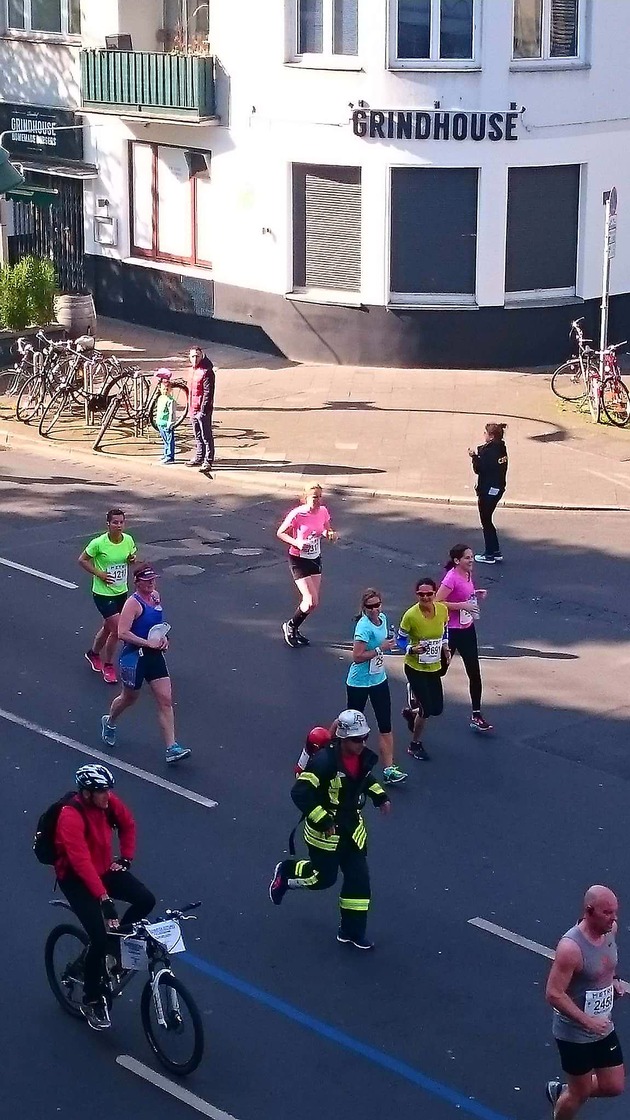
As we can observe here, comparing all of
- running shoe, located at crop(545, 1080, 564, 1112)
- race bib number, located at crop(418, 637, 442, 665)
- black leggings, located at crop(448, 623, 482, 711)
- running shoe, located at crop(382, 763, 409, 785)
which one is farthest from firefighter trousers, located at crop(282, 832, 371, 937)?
black leggings, located at crop(448, 623, 482, 711)

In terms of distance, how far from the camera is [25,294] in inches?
1088

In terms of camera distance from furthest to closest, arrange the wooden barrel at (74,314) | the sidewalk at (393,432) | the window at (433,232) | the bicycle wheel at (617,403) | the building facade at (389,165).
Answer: the wooden barrel at (74,314), the window at (433,232), the building facade at (389,165), the bicycle wheel at (617,403), the sidewalk at (393,432)

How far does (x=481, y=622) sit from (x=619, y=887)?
593 centimetres

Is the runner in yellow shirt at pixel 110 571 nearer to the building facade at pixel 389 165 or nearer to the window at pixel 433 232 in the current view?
the building facade at pixel 389 165

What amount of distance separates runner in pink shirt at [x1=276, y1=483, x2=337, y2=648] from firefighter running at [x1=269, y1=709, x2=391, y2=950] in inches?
218

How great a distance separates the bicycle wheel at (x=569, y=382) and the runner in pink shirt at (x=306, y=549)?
1098cm

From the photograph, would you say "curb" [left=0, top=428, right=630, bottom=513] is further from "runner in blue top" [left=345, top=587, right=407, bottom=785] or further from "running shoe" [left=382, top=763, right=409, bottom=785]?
"running shoe" [left=382, top=763, right=409, bottom=785]

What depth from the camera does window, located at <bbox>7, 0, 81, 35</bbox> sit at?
3316 cm

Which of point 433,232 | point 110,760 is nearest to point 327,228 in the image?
point 433,232

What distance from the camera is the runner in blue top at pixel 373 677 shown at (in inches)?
512

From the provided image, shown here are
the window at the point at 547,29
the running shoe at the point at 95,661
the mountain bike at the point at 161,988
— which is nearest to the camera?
the mountain bike at the point at 161,988

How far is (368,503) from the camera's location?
70.9 feet

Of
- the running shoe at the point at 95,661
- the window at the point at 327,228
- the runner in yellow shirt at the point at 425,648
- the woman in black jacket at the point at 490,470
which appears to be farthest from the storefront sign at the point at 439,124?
the runner in yellow shirt at the point at 425,648

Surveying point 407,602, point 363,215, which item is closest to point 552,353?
point 363,215
